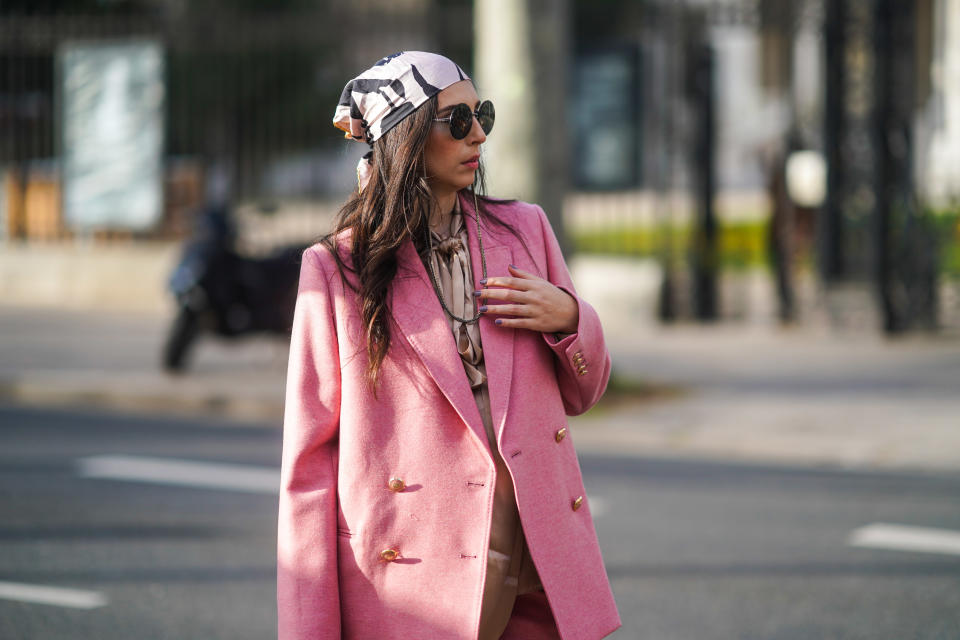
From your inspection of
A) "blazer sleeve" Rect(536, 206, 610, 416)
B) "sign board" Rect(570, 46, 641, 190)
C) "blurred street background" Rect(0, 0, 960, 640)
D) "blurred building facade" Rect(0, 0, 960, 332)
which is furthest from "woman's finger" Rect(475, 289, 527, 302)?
"sign board" Rect(570, 46, 641, 190)

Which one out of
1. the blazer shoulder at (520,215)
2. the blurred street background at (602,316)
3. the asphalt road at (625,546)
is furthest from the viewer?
the blurred street background at (602,316)

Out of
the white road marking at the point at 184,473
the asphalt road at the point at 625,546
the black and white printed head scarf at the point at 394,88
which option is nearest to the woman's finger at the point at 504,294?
the black and white printed head scarf at the point at 394,88

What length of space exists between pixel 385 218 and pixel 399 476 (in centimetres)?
49

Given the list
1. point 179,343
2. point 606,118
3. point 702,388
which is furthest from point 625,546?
point 606,118

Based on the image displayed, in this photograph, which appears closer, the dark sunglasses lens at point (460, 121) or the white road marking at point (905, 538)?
the dark sunglasses lens at point (460, 121)

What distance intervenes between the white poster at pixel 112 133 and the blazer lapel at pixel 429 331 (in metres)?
13.1

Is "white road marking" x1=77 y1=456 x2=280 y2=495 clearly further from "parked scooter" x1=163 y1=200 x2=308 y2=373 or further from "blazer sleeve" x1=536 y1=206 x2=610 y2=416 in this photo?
"blazer sleeve" x1=536 y1=206 x2=610 y2=416

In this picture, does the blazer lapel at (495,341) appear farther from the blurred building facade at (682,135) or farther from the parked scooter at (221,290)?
the parked scooter at (221,290)

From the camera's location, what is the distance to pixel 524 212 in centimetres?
286

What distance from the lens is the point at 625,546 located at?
6.20 m

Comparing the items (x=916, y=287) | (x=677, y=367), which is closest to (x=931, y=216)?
(x=916, y=287)

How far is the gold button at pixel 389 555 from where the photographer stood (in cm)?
262

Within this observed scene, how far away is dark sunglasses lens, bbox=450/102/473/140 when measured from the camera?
263 centimetres

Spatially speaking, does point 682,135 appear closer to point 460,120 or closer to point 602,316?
point 602,316
